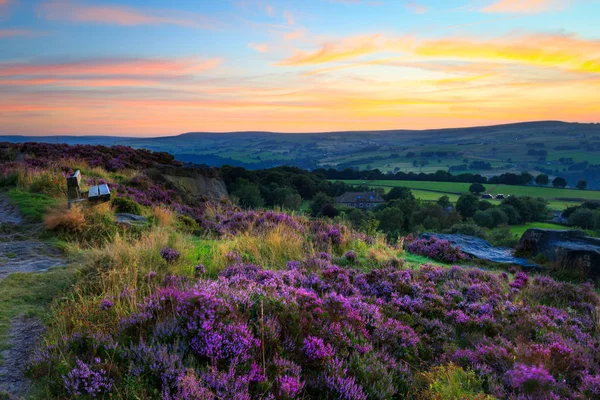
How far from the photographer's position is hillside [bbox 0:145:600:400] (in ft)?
11.9

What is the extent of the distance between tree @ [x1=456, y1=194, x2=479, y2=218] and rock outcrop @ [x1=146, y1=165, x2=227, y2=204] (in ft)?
206

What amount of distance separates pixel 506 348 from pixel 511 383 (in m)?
1.20

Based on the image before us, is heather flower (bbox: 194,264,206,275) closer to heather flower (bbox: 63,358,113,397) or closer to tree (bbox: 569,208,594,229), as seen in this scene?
heather flower (bbox: 63,358,113,397)

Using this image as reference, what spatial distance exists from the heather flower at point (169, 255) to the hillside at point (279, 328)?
0.02m

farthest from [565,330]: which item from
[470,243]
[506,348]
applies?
[470,243]

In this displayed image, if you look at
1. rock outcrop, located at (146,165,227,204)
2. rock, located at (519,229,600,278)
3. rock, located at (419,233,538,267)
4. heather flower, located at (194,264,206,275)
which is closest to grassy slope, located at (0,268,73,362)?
heather flower, located at (194,264,206,275)

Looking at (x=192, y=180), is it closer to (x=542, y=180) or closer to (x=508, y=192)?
(x=508, y=192)

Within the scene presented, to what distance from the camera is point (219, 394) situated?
3277 mm

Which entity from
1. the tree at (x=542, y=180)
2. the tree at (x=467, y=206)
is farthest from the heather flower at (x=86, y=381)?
the tree at (x=542, y=180)

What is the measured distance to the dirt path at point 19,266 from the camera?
372 cm

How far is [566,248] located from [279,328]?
1156cm

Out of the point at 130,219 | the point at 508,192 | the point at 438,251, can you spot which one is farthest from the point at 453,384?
the point at 508,192

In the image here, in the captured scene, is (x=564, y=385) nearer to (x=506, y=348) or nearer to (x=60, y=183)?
(x=506, y=348)

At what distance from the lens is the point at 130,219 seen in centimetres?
1209
